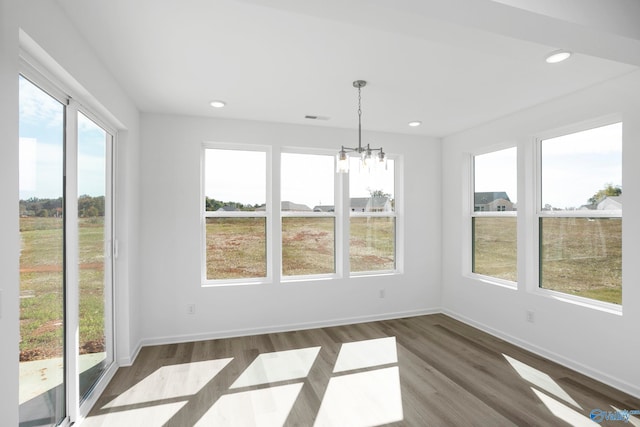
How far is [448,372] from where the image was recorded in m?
3.04

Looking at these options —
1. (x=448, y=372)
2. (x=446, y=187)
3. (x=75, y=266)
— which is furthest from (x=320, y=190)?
(x=75, y=266)

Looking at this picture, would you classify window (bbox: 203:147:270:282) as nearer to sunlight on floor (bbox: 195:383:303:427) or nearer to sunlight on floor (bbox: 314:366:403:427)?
sunlight on floor (bbox: 195:383:303:427)

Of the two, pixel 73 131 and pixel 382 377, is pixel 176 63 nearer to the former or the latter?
pixel 73 131

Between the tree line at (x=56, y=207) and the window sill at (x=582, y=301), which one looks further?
the window sill at (x=582, y=301)

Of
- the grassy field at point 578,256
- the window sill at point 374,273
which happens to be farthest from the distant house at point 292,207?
the grassy field at point 578,256

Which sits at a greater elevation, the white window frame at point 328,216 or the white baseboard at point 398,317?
the white window frame at point 328,216

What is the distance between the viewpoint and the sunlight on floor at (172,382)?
2.61m

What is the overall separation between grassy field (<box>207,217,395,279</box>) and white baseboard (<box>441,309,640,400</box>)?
4.61 feet

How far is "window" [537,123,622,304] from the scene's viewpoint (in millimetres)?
2949

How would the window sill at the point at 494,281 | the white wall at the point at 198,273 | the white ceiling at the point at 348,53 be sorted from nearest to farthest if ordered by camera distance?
the white ceiling at the point at 348,53
the white wall at the point at 198,273
the window sill at the point at 494,281

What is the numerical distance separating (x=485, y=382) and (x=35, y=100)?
12.3 feet

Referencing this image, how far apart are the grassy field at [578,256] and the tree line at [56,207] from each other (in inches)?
167

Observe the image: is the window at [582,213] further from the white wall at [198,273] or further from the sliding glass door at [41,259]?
the sliding glass door at [41,259]

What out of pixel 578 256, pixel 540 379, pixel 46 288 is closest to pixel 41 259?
pixel 46 288
